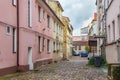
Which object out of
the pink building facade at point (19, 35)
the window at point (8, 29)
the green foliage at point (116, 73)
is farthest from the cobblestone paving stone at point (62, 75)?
the green foliage at point (116, 73)

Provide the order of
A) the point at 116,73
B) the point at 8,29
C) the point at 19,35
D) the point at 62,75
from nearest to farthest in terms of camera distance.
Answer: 1. the point at 116,73
2. the point at 62,75
3. the point at 8,29
4. the point at 19,35

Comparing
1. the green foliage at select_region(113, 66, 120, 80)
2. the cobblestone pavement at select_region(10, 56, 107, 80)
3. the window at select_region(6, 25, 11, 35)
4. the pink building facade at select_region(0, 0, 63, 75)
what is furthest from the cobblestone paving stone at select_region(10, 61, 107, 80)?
the green foliage at select_region(113, 66, 120, 80)

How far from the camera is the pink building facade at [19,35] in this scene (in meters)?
19.7

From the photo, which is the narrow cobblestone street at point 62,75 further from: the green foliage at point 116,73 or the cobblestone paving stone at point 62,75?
the green foliage at point 116,73

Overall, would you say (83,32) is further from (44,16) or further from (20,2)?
(20,2)

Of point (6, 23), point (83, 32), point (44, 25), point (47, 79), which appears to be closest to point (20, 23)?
point (6, 23)

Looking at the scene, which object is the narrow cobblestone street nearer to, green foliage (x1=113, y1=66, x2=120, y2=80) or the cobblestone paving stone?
the cobblestone paving stone

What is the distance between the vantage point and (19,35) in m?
23.0

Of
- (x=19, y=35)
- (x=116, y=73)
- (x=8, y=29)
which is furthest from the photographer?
(x=19, y=35)

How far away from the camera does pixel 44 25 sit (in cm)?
3503

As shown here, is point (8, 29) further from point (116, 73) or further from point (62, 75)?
point (116, 73)

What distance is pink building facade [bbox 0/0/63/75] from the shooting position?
1972 cm

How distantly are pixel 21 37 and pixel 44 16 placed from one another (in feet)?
40.4

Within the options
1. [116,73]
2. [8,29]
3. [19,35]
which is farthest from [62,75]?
[116,73]
